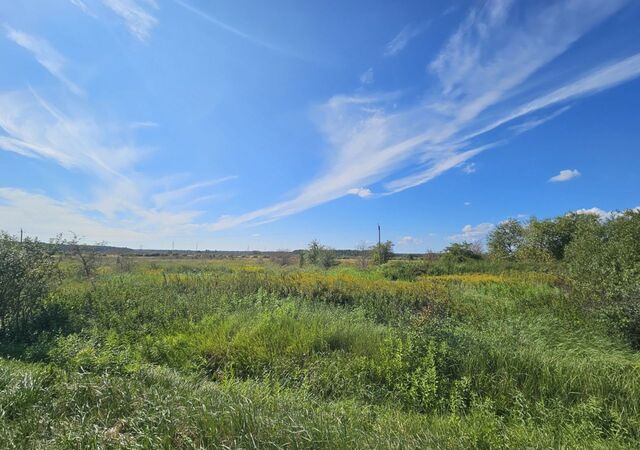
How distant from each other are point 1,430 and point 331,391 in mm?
3969

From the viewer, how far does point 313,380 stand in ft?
18.2

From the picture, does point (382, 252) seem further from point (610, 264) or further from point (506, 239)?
point (610, 264)

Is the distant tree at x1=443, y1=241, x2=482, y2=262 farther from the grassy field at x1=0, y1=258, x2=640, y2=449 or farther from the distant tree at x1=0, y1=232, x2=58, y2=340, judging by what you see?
the distant tree at x1=0, y1=232, x2=58, y2=340

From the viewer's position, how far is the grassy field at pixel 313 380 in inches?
132

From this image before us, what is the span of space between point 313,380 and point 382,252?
3527cm

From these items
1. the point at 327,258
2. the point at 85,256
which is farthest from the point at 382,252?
the point at 85,256

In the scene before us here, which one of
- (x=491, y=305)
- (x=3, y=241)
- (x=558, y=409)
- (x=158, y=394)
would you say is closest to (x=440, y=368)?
(x=558, y=409)

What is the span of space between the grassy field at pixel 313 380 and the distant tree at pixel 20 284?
533 mm

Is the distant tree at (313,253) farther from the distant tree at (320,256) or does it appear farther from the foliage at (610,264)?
the foliage at (610,264)

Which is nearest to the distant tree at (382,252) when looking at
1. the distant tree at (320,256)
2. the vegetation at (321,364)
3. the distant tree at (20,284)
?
the distant tree at (320,256)

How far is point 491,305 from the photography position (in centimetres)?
1143

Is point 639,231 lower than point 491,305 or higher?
higher

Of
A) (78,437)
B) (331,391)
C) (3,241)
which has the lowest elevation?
(331,391)

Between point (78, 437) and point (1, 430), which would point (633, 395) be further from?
point (1, 430)
